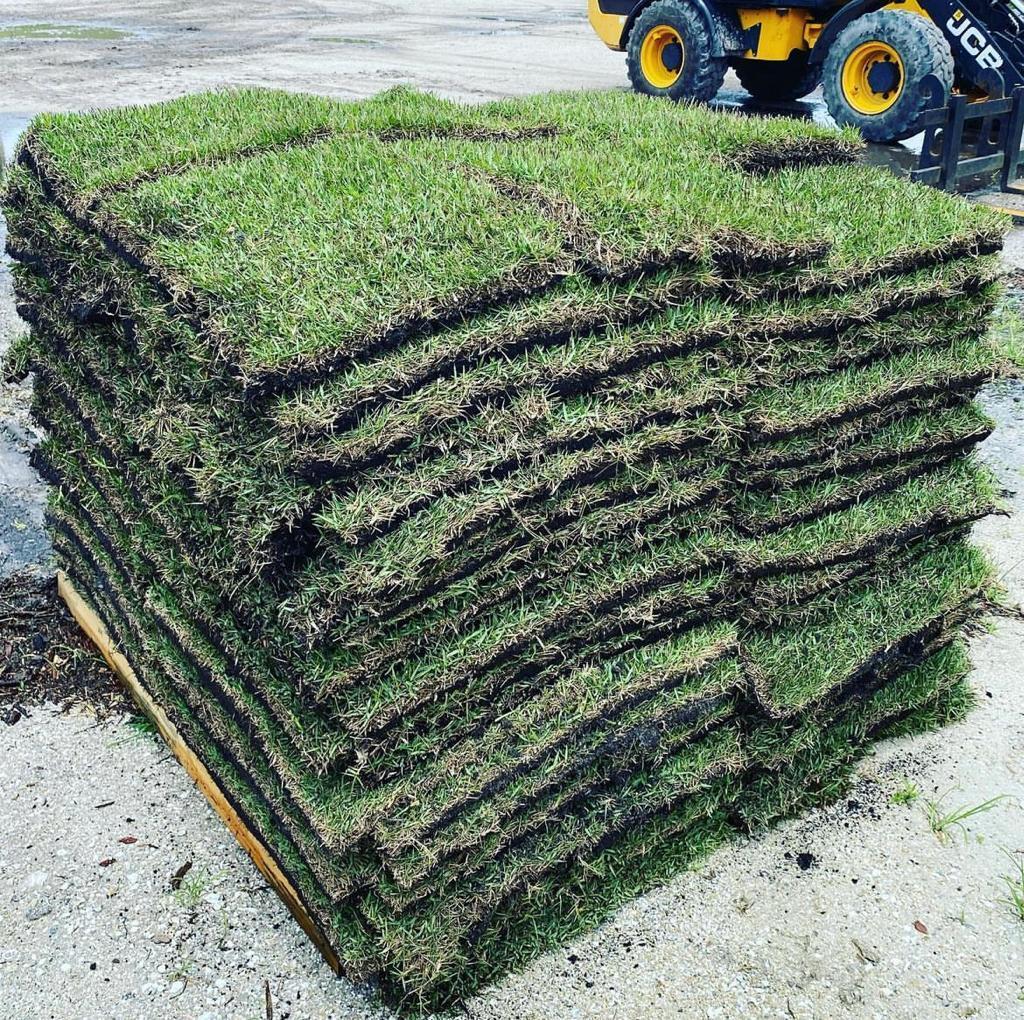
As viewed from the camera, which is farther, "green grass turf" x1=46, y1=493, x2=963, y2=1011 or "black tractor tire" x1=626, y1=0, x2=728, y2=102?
"black tractor tire" x1=626, y1=0, x2=728, y2=102

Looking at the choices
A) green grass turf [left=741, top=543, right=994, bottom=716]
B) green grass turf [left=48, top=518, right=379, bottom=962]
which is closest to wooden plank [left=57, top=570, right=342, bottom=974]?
green grass turf [left=48, top=518, right=379, bottom=962]

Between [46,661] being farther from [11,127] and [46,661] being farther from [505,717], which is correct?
[11,127]

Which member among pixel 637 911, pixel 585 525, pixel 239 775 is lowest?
pixel 637 911

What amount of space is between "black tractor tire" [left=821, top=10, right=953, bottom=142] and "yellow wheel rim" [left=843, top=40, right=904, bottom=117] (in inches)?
0.8

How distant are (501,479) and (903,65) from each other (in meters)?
7.38

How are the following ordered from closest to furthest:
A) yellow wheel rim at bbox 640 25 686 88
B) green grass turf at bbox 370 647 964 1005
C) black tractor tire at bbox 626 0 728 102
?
1. green grass turf at bbox 370 647 964 1005
2. black tractor tire at bbox 626 0 728 102
3. yellow wheel rim at bbox 640 25 686 88

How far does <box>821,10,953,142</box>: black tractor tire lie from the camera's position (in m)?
8.26

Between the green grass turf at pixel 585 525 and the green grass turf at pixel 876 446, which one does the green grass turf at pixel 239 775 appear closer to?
the green grass turf at pixel 585 525

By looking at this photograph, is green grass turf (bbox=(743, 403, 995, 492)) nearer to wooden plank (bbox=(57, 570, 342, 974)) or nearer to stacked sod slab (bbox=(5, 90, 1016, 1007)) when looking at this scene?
stacked sod slab (bbox=(5, 90, 1016, 1007))

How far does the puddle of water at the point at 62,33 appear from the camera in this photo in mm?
17669

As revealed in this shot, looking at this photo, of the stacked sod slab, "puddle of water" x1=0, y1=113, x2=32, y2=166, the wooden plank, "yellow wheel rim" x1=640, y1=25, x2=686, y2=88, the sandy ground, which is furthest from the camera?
"puddle of water" x1=0, y1=113, x2=32, y2=166

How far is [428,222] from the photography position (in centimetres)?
278

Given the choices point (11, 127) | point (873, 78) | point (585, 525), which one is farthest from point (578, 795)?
point (11, 127)

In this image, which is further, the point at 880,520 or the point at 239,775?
the point at 880,520
